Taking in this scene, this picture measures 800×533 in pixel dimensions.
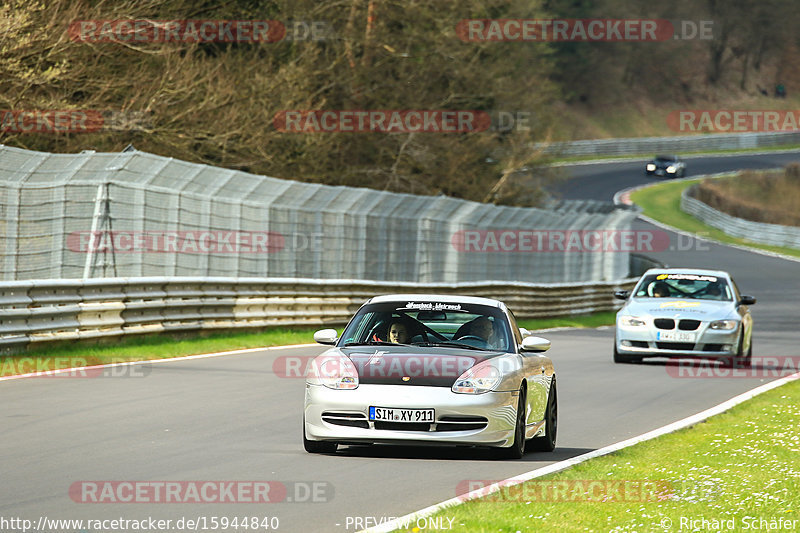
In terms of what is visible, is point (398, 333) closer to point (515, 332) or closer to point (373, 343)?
point (373, 343)

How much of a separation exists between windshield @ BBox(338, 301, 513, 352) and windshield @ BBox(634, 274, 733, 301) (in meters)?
10.9

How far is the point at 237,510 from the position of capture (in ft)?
24.2

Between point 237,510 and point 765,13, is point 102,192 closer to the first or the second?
point 237,510

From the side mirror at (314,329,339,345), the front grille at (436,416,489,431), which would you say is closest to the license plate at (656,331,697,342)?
the side mirror at (314,329,339,345)

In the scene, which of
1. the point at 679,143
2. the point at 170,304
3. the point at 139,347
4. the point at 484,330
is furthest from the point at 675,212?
the point at 484,330

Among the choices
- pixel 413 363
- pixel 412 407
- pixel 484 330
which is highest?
pixel 484 330

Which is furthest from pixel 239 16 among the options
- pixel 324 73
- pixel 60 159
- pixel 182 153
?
pixel 60 159

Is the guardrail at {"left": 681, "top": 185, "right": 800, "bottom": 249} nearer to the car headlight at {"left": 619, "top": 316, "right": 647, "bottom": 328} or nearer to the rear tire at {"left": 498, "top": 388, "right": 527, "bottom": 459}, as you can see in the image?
the car headlight at {"left": 619, "top": 316, "right": 647, "bottom": 328}

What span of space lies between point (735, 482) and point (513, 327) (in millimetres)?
2737

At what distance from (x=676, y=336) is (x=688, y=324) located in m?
0.26

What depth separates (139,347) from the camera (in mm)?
18641

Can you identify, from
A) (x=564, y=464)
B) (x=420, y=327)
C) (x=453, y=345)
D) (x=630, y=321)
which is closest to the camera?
(x=564, y=464)

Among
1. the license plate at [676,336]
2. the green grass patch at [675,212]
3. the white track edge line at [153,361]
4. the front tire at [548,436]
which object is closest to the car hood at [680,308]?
the license plate at [676,336]

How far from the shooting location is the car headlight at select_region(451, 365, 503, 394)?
9812 mm
